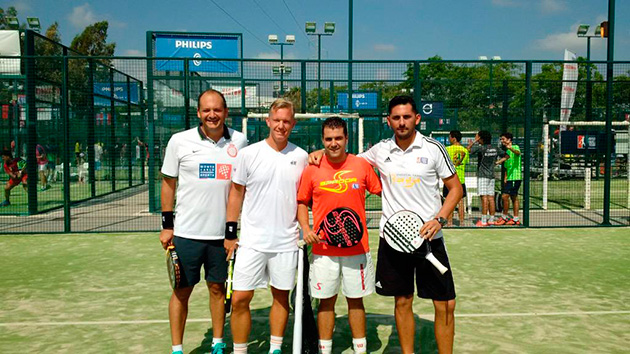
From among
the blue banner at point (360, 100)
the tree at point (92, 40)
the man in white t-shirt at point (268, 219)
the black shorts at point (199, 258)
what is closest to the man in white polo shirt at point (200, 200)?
the black shorts at point (199, 258)

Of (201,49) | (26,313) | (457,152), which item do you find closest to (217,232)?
→ (26,313)

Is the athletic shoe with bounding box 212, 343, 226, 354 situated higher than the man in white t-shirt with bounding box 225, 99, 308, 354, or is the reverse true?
the man in white t-shirt with bounding box 225, 99, 308, 354

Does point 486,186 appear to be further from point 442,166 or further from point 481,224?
point 442,166

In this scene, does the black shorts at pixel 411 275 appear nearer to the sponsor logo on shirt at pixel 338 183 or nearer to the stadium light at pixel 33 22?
the sponsor logo on shirt at pixel 338 183

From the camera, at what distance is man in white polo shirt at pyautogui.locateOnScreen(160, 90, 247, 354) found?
4.15 metres

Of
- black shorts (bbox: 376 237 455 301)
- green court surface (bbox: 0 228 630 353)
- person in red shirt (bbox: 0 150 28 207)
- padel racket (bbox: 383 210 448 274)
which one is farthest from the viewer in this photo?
person in red shirt (bbox: 0 150 28 207)

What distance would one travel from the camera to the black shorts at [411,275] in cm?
382

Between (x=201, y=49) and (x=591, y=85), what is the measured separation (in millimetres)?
9529

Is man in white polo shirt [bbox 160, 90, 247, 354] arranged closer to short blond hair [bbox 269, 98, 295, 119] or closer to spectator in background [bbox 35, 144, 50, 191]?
short blond hair [bbox 269, 98, 295, 119]

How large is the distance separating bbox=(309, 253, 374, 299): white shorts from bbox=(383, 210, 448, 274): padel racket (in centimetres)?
34

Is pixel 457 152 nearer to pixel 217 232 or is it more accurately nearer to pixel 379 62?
pixel 379 62

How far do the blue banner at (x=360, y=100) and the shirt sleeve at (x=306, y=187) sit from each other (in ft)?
26.7

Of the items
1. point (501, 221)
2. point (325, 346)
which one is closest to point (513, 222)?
point (501, 221)

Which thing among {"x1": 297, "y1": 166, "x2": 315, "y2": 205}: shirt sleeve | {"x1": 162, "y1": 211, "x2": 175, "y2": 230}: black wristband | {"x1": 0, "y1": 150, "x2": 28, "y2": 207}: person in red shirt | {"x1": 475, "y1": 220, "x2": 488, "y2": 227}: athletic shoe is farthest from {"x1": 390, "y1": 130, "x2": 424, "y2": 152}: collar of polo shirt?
{"x1": 0, "y1": 150, "x2": 28, "y2": 207}: person in red shirt
